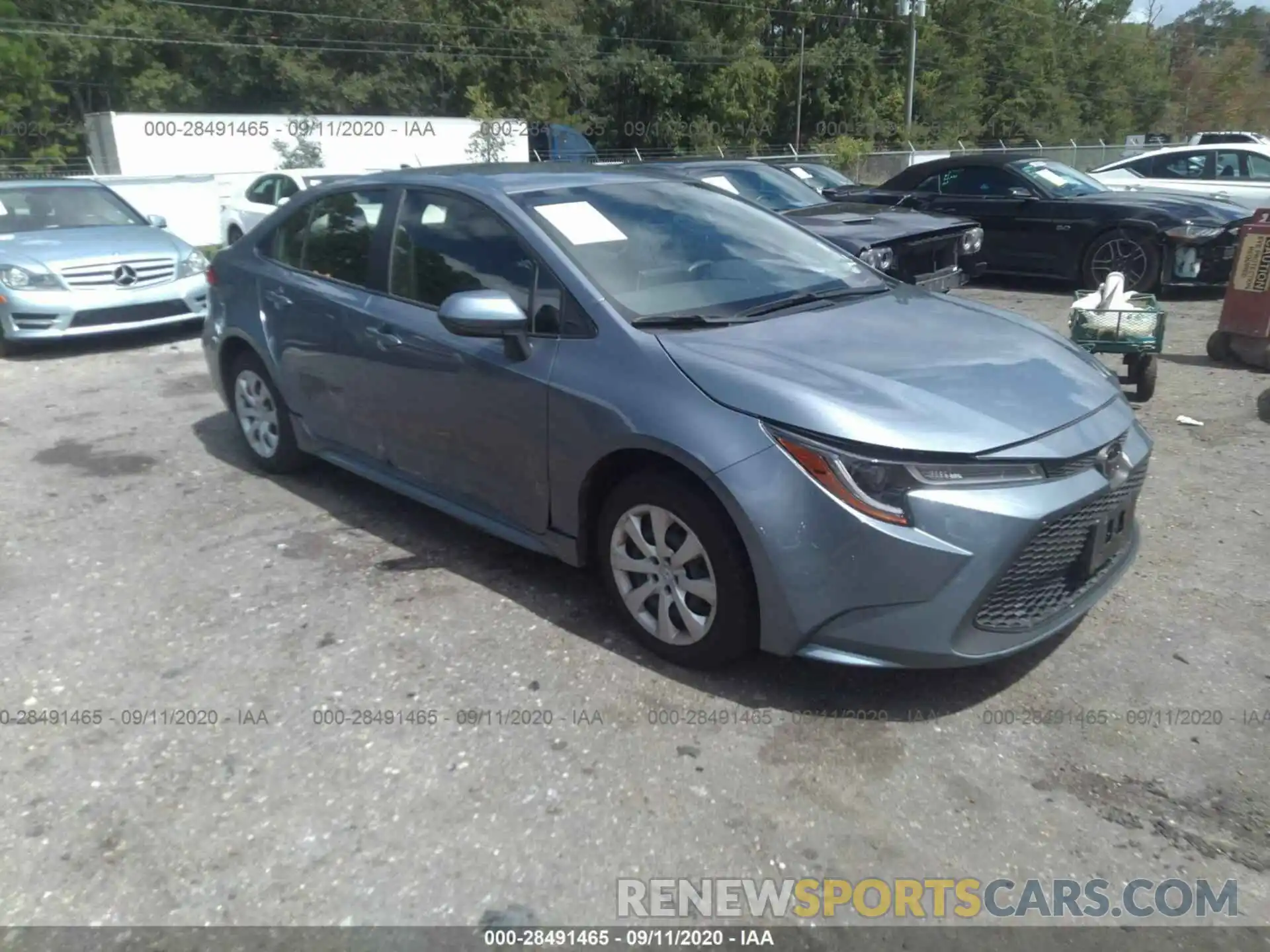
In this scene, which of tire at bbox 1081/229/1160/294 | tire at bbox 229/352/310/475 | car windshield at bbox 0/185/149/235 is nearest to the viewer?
tire at bbox 229/352/310/475

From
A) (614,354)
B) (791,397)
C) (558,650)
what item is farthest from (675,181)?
(558,650)

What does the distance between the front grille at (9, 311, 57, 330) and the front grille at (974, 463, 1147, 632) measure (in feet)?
27.1

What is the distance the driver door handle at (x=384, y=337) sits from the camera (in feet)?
14.8

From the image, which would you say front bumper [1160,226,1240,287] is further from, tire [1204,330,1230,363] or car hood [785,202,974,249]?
tire [1204,330,1230,363]

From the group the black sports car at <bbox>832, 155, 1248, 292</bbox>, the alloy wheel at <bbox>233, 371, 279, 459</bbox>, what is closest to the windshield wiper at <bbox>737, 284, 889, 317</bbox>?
the alloy wheel at <bbox>233, 371, 279, 459</bbox>

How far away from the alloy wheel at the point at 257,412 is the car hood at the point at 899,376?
9.09 ft

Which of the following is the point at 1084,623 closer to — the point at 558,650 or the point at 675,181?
the point at 558,650

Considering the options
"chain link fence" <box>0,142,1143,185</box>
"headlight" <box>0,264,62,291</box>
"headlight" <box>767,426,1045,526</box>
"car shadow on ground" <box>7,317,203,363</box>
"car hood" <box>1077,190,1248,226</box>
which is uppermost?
"headlight" <box>767,426,1045,526</box>

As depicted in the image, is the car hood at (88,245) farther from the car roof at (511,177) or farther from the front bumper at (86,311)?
the car roof at (511,177)

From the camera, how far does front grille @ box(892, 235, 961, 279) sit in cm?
861

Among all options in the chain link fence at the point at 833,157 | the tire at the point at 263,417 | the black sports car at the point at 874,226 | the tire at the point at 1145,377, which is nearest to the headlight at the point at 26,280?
the tire at the point at 263,417

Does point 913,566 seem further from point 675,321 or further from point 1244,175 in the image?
point 1244,175

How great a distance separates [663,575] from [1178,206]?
29.2 ft

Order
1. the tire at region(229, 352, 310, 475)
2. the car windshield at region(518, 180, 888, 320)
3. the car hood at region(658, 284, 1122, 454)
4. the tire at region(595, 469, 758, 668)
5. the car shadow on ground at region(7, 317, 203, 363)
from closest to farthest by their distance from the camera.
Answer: the car hood at region(658, 284, 1122, 454)
the tire at region(595, 469, 758, 668)
the car windshield at region(518, 180, 888, 320)
the tire at region(229, 352, 310, 475)
the car shadow on ground at region(7, 317, 203, 363)
